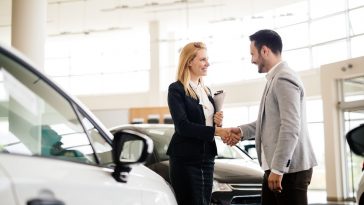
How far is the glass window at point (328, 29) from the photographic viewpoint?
55.3 feet

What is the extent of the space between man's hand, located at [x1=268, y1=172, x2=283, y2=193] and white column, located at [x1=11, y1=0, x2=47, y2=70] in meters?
6.59

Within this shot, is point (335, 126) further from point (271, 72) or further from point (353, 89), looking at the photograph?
point (271, 72)

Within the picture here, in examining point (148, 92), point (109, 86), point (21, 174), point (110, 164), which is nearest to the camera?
point (21, 174)

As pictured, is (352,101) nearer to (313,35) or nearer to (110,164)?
(313,35)

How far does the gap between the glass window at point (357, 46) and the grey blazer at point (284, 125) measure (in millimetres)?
14252

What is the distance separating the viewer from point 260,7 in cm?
1728

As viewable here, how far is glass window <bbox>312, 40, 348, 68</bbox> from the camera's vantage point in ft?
55.1

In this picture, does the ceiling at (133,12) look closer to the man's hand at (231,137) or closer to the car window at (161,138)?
the car window at (161,138)

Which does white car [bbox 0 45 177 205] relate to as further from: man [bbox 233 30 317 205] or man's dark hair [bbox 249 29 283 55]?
A: man's dark hair [bbox 249 29 283 55]

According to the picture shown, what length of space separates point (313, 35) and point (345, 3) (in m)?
1.82

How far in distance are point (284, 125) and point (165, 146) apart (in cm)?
259

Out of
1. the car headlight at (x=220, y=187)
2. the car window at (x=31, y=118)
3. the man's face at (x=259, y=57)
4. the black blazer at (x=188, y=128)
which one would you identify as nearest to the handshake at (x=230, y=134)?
the black blazer at (x=188, y=128)

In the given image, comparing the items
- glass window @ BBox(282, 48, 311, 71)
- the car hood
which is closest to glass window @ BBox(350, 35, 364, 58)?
glass window @ BBox(282, 48, 311, 71)

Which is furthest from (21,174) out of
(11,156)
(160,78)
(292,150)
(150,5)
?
(160,78)
